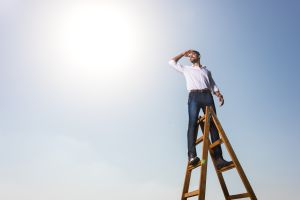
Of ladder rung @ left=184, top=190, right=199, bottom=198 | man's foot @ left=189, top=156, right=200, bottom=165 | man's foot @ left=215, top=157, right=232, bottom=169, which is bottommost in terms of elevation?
ladder rung @ left=184, top=190, right=199, bottom=198

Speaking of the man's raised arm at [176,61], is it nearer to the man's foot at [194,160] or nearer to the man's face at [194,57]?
the man's face at [194,57]

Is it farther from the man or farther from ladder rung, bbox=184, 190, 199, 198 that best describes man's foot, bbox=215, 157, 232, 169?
ladder rung, bbox=184, 190, 199, 198

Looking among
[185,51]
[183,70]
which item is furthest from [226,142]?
[185,51]

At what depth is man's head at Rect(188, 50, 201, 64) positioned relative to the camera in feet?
22.7

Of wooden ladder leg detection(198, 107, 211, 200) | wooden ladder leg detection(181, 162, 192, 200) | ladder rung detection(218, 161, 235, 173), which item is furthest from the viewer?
wooden ladder leg detection(181, 162, 192, 200)

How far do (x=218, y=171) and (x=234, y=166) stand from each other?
2.29ft

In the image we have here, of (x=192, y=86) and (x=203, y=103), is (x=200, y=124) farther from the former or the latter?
(x=192, y=86)

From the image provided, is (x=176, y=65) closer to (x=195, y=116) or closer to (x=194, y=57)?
(x=194, y=57)

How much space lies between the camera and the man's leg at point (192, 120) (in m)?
5.95

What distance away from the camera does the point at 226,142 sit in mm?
5352

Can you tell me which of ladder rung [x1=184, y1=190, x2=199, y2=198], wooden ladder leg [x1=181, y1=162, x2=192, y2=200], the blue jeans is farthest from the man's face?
ladder rung [x1=184, y1=190, x2=199, y2=198]

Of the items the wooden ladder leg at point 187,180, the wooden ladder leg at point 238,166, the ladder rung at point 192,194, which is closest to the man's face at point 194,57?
the wooden ladder leg at point 238,166

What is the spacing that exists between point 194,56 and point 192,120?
1.76 meters

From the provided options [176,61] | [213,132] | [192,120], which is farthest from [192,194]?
[176,61]
